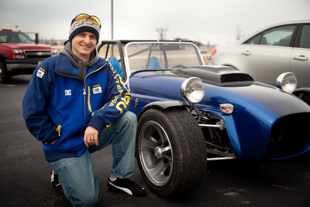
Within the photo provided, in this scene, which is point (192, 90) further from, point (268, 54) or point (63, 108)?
point (268, 54)

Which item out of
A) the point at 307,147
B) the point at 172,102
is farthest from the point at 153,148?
the point at 307,147

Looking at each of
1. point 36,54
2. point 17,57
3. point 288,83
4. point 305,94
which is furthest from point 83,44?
point 36,54

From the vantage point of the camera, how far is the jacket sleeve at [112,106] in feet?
7.43

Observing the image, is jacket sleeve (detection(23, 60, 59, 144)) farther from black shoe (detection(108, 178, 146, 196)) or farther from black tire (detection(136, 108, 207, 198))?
black tire (detection(136, 108, 207, 198))

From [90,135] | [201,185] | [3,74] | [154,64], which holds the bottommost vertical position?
[3,74]

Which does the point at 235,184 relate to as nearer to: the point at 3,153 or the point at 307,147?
the point at 307,147

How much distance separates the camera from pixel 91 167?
2.35 m

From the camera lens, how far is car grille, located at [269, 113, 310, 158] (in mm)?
2648

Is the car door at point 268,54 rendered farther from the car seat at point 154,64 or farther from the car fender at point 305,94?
the car seat at point 154,64

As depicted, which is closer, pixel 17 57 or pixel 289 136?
pixel 289 136

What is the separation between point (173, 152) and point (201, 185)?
69 centimetres

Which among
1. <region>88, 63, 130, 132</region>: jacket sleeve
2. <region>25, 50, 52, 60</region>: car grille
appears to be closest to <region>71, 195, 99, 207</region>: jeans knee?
<region>88, 63, 130, 132</region>: jacket sleeve

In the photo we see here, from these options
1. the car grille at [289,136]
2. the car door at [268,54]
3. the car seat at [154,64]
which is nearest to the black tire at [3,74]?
the car seat at [154,64]

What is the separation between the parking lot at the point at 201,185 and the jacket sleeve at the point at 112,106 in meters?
0.73
